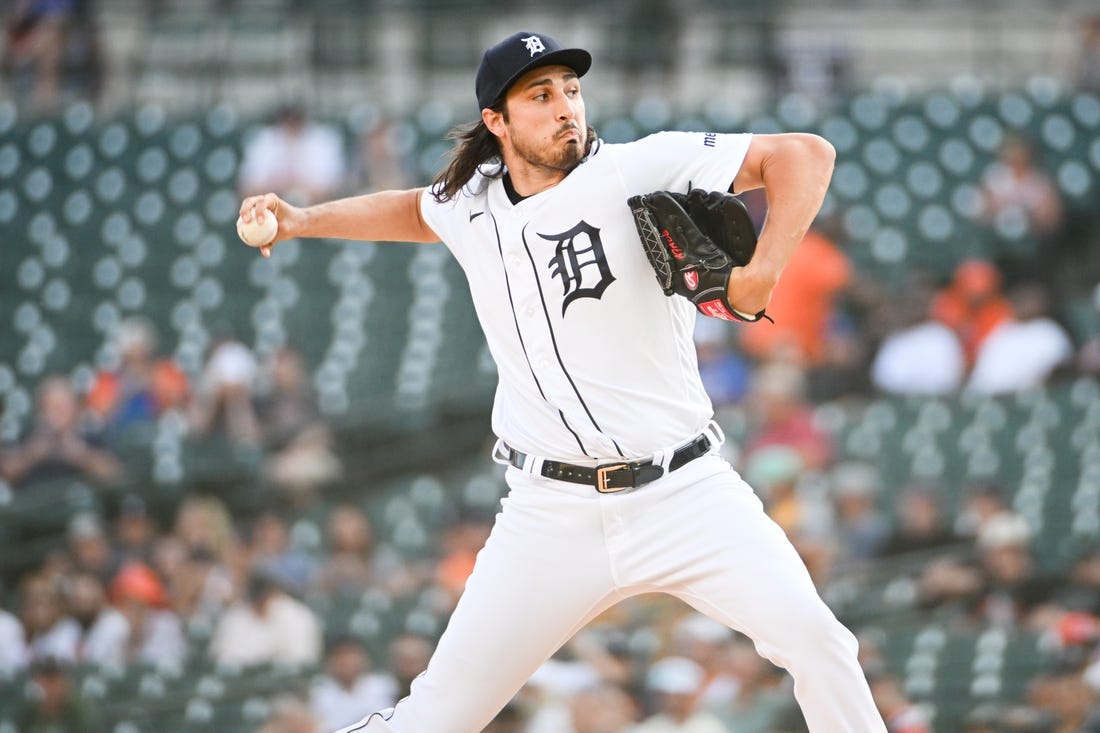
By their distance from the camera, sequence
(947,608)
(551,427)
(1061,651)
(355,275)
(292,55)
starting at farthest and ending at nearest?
(292,55) → (355,275) → (947,608) → (1061,651) → (551,427)

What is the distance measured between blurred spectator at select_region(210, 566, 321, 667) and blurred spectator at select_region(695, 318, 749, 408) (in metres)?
2.90

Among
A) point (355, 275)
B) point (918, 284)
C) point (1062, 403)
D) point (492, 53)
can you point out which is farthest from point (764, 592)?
point (355, 275)

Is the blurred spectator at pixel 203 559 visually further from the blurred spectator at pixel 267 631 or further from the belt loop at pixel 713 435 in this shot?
the belt loop at pixel 713 435

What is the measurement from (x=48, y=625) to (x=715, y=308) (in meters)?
5.67

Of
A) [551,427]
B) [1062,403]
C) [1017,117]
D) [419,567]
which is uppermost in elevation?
[1017,117]

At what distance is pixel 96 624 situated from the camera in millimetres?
8422

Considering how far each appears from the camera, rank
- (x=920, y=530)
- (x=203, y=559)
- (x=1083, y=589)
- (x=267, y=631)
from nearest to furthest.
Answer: (x=1083, y=589) → (x=267, y=631) → (x=920, y=530) → (x=203, y=559)

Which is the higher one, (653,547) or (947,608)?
(653,547)

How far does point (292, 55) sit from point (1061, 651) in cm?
908

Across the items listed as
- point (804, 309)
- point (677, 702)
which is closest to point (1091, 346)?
point (804, 309)

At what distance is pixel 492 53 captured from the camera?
13.3 feet

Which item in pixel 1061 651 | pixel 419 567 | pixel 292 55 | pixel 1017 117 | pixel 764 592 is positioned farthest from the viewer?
pixel 292 55

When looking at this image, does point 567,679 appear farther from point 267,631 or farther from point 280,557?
point 280,557

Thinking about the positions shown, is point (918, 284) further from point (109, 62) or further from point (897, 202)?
point (109, 62)
